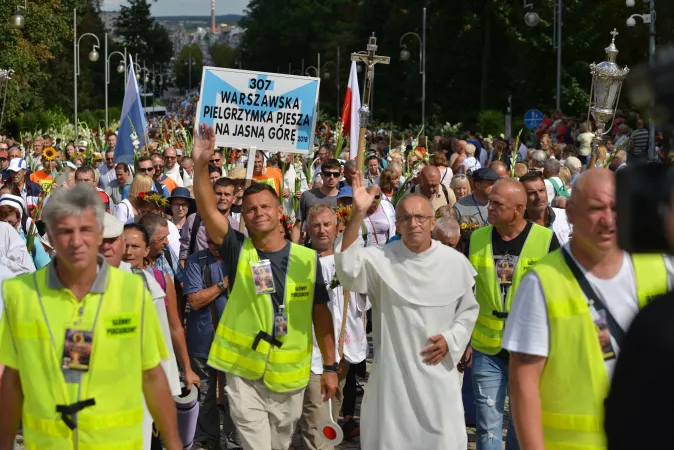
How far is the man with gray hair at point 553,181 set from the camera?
38.3 ft

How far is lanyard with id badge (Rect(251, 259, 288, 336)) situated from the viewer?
6.46m

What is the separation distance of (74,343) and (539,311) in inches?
61.9

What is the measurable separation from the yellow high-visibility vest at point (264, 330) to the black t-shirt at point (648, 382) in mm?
4401

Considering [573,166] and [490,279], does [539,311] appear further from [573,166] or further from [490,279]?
[573,166]

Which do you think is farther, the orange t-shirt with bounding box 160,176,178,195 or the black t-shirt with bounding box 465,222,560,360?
the orange t-shirt with bounding box 160,176,178,195

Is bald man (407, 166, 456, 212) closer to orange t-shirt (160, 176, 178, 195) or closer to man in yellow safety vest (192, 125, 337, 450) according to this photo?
orange t-shirt (160, 176, 178, 195)

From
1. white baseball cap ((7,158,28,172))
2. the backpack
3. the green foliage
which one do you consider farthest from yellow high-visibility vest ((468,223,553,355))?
the green foliage

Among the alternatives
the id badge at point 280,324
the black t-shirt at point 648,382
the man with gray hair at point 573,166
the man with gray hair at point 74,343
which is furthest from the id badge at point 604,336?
the man with gray hair at point 573,166

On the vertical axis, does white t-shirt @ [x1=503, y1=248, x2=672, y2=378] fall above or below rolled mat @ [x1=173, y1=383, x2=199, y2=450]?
above

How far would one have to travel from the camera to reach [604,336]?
4.17m

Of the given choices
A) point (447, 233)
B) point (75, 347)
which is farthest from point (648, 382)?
point (447, 233)

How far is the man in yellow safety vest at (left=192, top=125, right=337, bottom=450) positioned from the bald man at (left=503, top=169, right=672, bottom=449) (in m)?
2.41

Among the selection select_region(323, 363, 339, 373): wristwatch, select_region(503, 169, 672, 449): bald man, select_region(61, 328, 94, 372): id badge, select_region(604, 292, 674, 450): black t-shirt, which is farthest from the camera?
select_region(323, 363, 339, 373): wristwatch

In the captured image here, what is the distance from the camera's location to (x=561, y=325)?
4172mm
